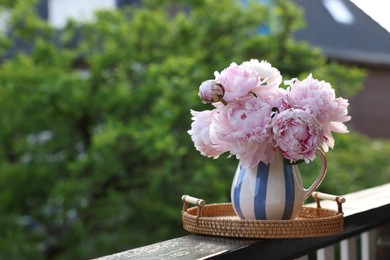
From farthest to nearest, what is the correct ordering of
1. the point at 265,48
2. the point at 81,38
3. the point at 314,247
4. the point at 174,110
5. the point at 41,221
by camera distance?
the point at 81,38 < the point at 265,48 < the point at 41,221 < the point at 174,110 < the point at 314,247

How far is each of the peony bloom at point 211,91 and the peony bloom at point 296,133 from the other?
0.37 ft

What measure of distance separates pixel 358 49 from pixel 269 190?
33.6 feet

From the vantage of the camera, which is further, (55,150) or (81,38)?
(81,38)

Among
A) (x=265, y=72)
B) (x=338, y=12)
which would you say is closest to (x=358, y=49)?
Answer: (x=338, y=12)

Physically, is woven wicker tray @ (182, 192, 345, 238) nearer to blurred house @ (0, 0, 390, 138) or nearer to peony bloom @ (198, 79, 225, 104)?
peony bloom @ (198, 79, 225, 104)

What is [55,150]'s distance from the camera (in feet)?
18.1

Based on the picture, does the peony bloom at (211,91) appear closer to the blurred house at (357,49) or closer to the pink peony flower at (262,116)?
the pink peony flower at (262,116)

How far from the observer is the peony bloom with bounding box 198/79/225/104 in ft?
4.59

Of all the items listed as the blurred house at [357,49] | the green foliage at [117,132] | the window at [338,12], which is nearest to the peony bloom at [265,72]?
the green foliage at [117,132]

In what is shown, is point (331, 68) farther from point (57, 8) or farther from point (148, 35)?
point (57, 8)

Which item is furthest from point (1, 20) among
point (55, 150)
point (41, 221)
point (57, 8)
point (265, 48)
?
point (57, 8)

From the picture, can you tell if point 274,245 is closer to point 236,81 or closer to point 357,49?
point 236,81

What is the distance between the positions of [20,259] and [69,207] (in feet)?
1.65

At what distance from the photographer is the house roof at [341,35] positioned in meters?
11.0
